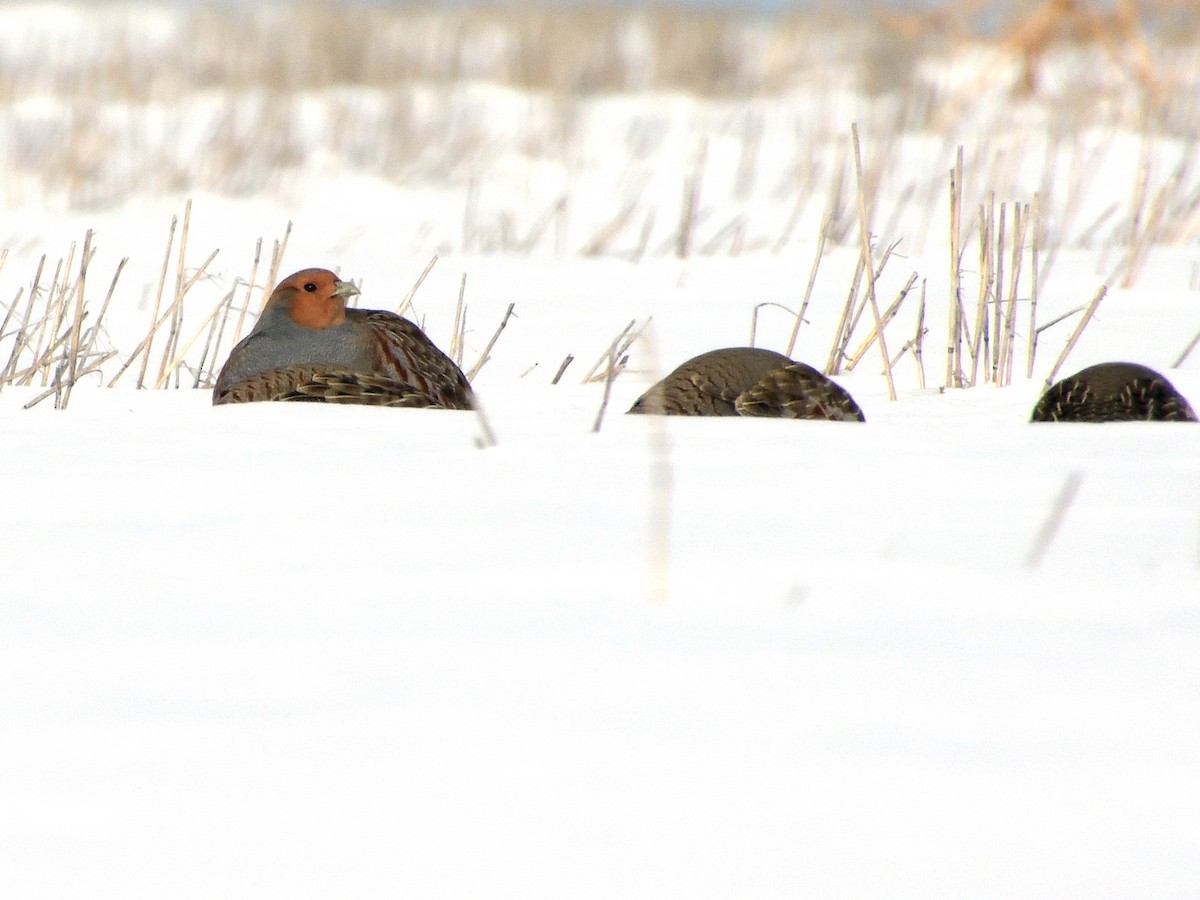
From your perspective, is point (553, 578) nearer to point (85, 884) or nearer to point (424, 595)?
point (424, 595)

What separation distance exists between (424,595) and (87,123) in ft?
29.8

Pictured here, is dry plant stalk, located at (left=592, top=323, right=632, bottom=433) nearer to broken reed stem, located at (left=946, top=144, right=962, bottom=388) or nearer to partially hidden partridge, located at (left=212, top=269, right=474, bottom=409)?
partially hidden partridge, located at (left=212, top=269, right=474, bottom=409)

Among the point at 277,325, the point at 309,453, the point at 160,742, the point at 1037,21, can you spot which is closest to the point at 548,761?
the point at 160,742

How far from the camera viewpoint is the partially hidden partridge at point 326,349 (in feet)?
10.6

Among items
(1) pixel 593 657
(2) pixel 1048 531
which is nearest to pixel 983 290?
(2) pixel 1048 531

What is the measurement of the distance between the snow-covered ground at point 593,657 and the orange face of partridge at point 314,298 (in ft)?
2.92

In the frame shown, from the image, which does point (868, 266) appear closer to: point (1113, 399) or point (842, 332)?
point (842, 332)

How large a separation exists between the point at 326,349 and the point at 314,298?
0.40ft

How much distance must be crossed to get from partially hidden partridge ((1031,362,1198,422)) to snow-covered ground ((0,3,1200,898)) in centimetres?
81

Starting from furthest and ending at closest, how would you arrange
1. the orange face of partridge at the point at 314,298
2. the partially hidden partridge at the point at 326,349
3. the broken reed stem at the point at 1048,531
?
the orange face of partridge at the point at 314,298 < the partially hidden partridge at the point at 326,349 < the broken reed stem at the point at 1048,531

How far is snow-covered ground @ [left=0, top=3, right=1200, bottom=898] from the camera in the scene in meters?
1.14

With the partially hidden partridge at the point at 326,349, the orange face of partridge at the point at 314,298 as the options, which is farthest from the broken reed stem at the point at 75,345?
the orange face of partridge at the point at 314,298

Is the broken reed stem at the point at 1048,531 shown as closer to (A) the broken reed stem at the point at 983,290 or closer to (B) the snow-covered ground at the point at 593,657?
(B) the snow-covered ground at the point at 593,657

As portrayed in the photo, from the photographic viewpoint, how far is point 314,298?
11.1ft
